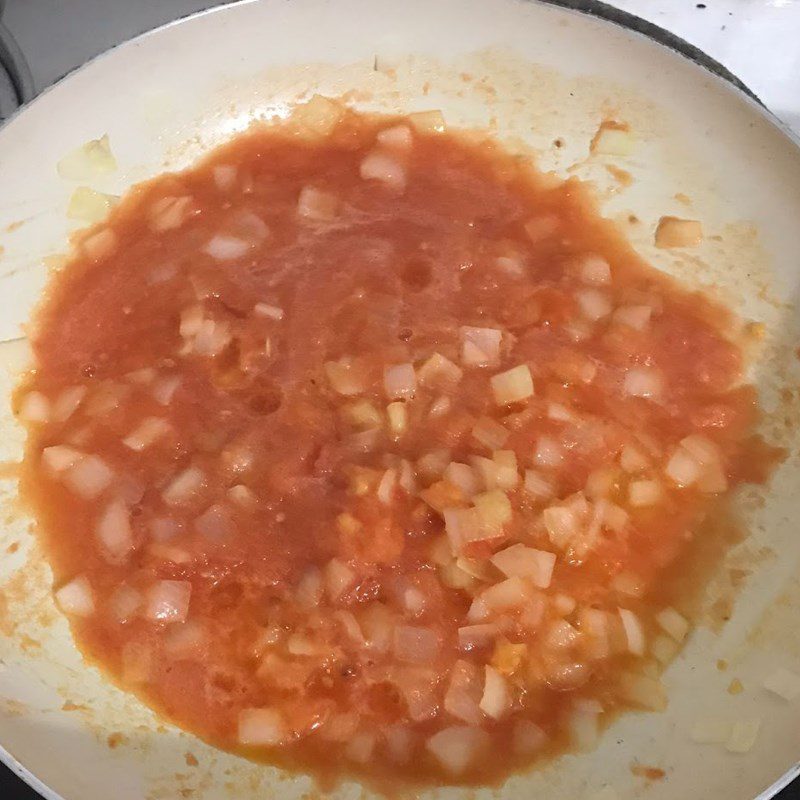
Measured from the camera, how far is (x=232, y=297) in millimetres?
1682

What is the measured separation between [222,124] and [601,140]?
0.87 meters

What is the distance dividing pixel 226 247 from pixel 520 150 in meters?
0.70

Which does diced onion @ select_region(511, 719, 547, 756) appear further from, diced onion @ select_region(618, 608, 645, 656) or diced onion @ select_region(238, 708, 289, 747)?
diced onion @ select_region(238, 708, 289, 747)

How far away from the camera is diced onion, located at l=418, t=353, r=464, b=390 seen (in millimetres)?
1559

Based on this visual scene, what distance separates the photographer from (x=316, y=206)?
1.77 m

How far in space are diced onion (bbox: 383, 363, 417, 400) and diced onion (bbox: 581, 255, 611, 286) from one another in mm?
431

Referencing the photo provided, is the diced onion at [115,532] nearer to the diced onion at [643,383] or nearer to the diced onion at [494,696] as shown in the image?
the diced onion at [494,696]

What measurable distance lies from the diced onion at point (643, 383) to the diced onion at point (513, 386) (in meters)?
0.19

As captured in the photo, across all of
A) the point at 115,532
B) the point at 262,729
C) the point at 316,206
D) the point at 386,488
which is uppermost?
the point at 316,206

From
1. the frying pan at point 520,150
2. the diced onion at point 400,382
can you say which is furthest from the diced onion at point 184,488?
the diced onion at point 400,382

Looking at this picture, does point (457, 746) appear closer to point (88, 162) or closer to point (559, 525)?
point (559, 525)

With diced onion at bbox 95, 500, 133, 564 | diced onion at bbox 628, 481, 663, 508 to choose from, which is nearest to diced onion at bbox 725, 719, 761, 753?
diced onion at bbox 628, 481, 663, 508

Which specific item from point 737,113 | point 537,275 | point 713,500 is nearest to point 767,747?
point 713,500

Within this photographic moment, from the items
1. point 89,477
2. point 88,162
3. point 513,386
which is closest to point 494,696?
point 513,386
